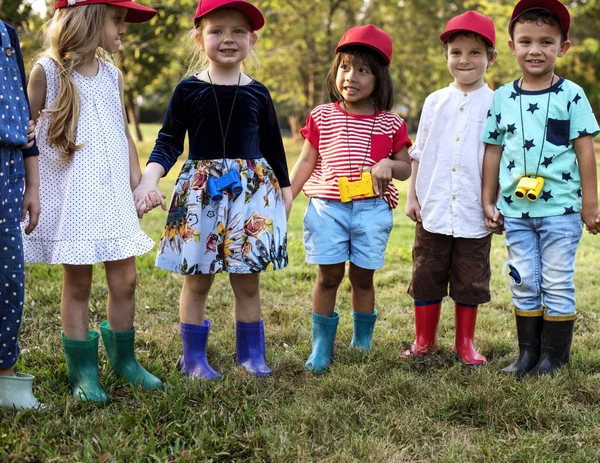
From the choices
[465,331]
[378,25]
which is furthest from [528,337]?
[378,25]

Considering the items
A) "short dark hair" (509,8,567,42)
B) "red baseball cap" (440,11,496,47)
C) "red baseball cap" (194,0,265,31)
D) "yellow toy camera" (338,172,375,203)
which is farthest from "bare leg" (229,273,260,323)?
"short dark hair" (509,8,567,42)

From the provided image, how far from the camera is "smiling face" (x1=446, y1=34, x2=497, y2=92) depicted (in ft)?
10.5

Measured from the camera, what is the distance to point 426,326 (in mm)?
3516

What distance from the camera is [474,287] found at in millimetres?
3371

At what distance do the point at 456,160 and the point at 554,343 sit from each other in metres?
0.98

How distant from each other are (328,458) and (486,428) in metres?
0.69

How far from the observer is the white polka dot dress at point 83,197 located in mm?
2711

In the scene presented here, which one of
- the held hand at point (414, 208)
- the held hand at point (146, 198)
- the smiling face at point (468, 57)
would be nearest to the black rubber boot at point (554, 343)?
the held hand at point (414, 208)

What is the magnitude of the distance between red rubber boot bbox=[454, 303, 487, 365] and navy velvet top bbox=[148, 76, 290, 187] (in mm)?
1336

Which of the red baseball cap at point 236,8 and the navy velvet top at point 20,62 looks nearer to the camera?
the navy velvet top at point 20,62

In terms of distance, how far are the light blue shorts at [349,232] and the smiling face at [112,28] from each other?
3.93ft

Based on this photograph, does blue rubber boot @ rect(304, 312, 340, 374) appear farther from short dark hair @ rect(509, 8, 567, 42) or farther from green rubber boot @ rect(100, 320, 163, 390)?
short dark hair @ rect(509, 8, 567, 42)

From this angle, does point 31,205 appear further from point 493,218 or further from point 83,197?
point 493,218

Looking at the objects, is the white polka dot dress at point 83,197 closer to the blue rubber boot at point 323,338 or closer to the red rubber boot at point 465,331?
the blue rubber boot at point 323,338
